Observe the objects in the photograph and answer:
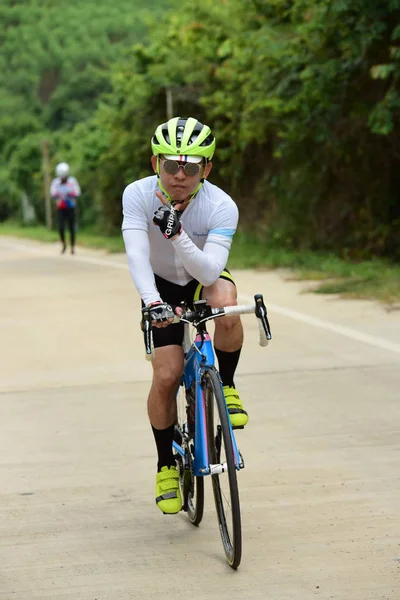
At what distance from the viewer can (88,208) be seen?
145 feet

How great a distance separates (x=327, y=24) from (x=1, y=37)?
6840 centimetres

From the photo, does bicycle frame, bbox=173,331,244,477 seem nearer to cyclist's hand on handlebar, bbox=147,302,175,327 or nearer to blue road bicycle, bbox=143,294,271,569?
blue road bicycle, bbox=143,294,271,569

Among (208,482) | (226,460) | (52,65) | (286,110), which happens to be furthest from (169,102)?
(52,65)

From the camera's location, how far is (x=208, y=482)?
6.84m

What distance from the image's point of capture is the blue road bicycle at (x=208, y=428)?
17.4 ft

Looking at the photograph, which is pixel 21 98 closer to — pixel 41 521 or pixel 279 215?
pixel 279 215

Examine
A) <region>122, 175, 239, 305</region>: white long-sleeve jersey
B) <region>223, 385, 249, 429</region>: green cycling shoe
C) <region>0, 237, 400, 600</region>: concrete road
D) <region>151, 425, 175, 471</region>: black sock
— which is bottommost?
<region>0, 237, 400, 600</region>: concrete road

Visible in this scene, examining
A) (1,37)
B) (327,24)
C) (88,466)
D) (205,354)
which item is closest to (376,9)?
(327,24)

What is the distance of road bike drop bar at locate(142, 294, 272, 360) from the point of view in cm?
550

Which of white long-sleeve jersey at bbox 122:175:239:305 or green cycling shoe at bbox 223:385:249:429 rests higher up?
white long-sleeve jersey at bbox 122:175:239:305

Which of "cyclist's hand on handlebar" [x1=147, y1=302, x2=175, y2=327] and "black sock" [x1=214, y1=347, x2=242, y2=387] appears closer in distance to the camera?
"cyclist's hand on handlebar" [x1=147, y1=302, x2=175, y2=327]

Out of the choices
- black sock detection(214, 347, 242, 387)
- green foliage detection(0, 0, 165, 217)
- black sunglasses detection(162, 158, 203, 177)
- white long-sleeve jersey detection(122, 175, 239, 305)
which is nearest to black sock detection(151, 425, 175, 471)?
black sock detection(214, 347, 242, 387)

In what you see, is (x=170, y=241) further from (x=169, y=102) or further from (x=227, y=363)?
(x=169, y=102)

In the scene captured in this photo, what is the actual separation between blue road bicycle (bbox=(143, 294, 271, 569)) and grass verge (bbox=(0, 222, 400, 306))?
27.9 feet
